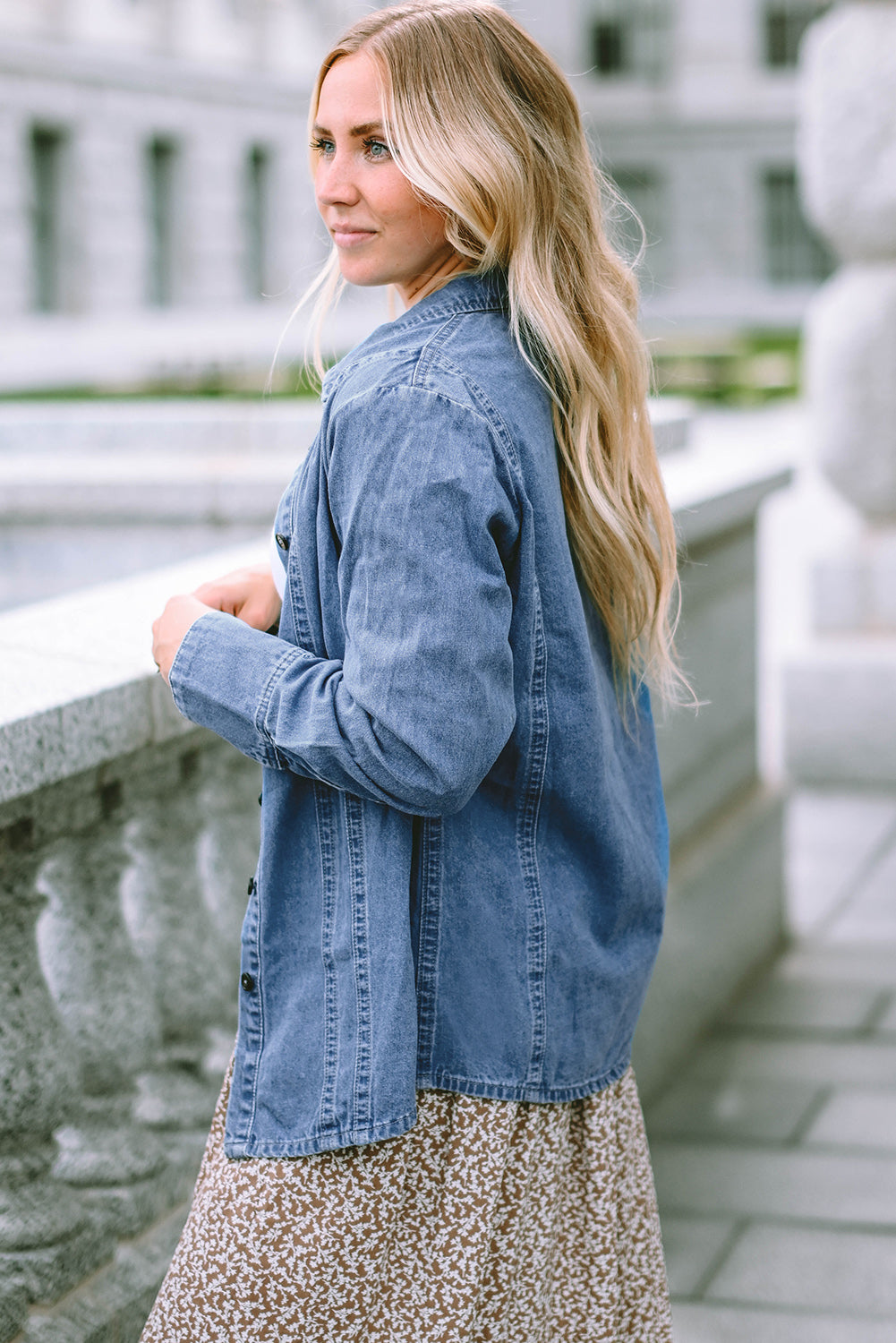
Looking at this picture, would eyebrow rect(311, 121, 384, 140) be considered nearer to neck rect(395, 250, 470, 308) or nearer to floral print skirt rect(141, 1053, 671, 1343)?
neck rect(395, 250, 470, 308)

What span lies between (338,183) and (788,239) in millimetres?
37505

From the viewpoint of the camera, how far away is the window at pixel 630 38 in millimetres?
37375

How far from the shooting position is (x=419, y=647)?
1.37m

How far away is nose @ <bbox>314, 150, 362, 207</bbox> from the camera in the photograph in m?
1.51

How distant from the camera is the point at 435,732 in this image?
1.39 meters

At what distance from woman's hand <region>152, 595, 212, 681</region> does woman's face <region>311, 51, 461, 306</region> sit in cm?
36

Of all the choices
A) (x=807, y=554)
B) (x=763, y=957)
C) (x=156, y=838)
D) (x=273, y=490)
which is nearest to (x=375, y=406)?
(x=156, y=838)

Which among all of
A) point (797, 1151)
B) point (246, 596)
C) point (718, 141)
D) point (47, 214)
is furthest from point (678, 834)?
point (718, 141)

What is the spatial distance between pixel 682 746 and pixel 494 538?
2356mm

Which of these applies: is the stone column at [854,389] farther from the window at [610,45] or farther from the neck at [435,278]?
the window at [610,45]

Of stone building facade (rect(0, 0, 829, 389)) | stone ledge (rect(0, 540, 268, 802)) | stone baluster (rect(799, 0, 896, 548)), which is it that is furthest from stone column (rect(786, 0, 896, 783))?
stone building facade (rect(0, 0, 829, 389))

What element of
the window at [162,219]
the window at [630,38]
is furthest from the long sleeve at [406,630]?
the window at [630,38]

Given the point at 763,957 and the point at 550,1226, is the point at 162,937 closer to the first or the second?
the point at 550,1226

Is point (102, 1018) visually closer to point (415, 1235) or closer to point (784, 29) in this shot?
point (415, 1235)
